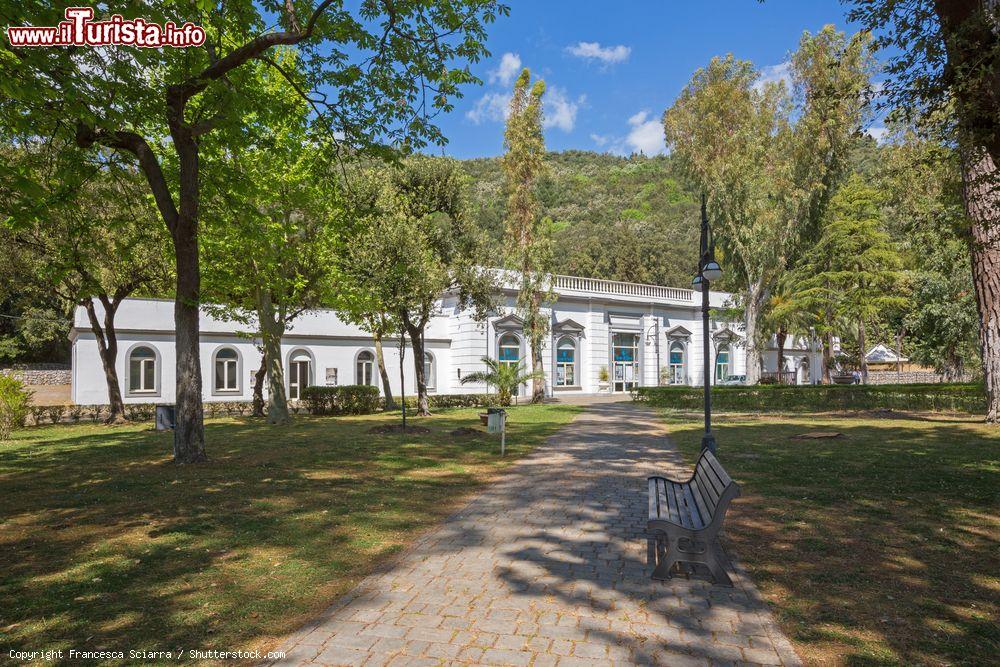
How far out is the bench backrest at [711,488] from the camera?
4492mm

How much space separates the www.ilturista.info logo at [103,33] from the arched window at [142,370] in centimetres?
2089

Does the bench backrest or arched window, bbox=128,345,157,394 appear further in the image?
arched window, bbox=128,345,157,394

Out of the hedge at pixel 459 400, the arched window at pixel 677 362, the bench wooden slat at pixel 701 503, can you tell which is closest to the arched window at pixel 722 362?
the arched window at pixel 677 362

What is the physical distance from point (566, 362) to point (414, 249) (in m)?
20.7

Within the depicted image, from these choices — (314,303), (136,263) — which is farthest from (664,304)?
(136,263)

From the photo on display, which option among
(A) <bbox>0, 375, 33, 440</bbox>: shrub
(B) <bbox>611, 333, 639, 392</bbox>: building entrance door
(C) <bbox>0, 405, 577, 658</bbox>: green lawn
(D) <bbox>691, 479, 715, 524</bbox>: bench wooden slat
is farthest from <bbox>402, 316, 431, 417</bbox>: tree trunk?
(B) <bbox>611, 333, 639, 392</bbox>: building entrance door

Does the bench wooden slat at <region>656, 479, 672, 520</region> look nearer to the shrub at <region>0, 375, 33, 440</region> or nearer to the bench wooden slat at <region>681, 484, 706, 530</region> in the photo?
the bench wooden slat at <region>681, 484, 706, 530</region>

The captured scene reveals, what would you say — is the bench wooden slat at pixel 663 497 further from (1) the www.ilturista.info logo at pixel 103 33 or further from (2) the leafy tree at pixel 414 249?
(2) the leafy tree at pixel 414 249

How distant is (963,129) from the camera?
623 cm

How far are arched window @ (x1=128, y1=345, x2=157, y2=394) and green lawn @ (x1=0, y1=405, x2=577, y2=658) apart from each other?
1360 centimetres

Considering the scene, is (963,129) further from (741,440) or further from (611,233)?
(611,233)

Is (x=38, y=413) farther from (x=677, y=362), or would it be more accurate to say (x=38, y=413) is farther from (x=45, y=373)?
(x=677, y=362)

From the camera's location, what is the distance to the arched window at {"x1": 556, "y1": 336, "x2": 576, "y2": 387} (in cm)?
3688

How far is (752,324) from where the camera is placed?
2875 cm
